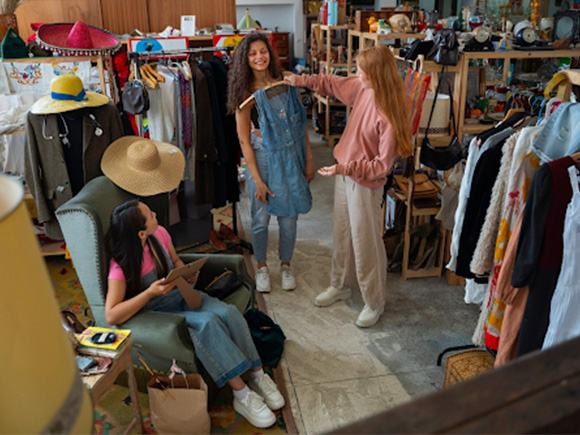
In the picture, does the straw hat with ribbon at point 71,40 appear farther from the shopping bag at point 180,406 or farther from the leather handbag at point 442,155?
the shopping bag at point 180,406

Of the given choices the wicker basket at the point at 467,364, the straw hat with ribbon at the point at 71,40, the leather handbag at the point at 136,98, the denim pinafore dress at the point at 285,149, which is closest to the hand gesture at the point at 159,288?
the denim pinafore dress at the point at 285,149

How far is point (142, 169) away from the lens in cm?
293

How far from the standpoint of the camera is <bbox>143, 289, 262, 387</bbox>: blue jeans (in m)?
2.50

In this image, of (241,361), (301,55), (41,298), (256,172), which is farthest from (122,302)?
(301,55)

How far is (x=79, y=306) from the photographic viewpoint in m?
3.63

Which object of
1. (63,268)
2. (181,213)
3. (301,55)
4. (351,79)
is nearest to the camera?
(351,79)

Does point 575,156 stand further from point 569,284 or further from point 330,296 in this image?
point 330,296

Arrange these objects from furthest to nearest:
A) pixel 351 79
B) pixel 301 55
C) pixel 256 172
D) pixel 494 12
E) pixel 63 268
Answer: pixel 301 55
pixel 494 12
pixel 63 268
pixel 256 172
pixel 351 79

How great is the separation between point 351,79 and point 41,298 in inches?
117

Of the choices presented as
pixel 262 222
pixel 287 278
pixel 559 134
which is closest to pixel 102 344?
pixel 262 222

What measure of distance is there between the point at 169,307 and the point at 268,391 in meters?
0.63

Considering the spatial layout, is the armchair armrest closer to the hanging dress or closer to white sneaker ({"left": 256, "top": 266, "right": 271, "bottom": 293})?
white sneaker ({"left": 256, "top": 266, "right": 271, "bottom": 293})

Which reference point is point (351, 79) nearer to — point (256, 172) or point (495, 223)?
point (256, 172)

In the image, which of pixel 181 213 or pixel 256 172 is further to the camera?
pixel 181 213
